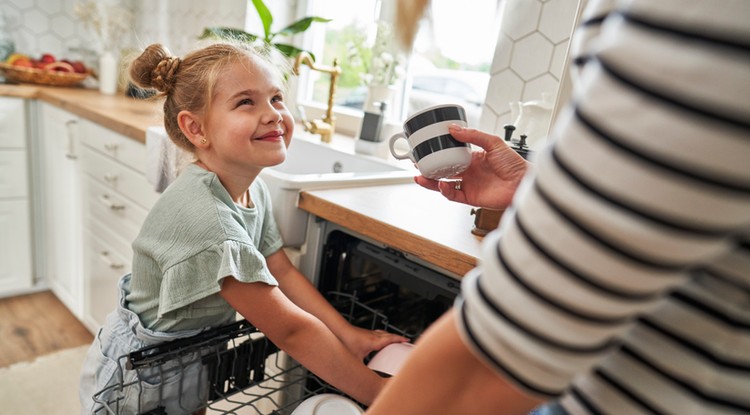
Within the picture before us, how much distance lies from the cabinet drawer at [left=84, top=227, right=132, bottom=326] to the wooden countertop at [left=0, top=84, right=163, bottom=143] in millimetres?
442

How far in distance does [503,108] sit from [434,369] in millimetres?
1178

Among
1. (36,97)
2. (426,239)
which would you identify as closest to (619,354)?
(426,239)

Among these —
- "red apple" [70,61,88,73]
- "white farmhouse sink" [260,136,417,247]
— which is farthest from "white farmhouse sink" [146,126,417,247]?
"red apple" [70,61,88,73]

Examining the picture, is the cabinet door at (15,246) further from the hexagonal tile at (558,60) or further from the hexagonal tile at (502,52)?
the hexagonal tile at (558,60)

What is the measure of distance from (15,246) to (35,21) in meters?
1.16

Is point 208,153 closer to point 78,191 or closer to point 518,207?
point 518,207

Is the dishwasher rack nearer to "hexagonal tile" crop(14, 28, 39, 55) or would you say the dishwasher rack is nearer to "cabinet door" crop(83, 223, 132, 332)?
"cabinet door" crop(83, 223, 132, 332)

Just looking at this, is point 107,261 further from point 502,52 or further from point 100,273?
point 502,52

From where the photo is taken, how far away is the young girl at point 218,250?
0.78 meters

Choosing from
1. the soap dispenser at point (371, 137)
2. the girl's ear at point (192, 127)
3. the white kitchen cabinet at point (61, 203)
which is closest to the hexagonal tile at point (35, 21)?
the white kitchen cabinet at point (61, 203)

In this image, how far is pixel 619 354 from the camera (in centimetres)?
35

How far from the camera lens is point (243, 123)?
87 cm

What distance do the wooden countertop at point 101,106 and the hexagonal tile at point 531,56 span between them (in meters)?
1.06

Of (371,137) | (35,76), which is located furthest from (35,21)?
(371,137)
